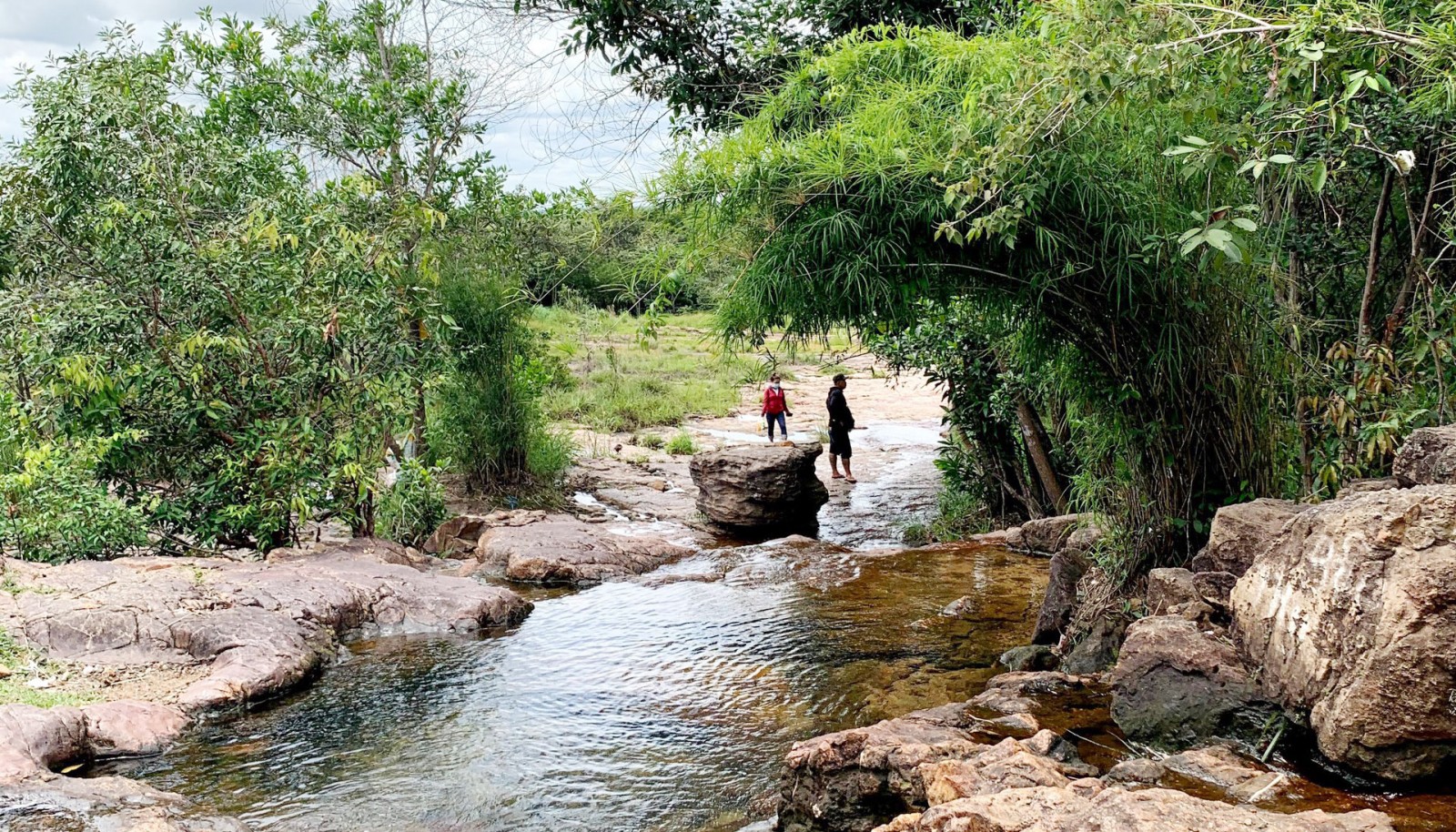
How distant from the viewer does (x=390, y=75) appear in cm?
1196

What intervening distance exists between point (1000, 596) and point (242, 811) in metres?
5.00

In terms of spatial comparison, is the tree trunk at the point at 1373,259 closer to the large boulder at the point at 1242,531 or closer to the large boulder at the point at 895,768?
the large boulder at the point at 1242,531

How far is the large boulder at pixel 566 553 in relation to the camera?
9.03 m

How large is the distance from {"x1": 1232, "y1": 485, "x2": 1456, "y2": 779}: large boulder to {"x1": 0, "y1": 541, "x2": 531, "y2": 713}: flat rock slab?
208 inches

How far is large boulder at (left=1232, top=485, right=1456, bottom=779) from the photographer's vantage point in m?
3.21

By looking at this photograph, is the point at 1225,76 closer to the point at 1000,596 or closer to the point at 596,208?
the point at 596,208

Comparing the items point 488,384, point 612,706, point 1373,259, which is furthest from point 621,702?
point 488,384

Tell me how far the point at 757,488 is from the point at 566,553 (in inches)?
109

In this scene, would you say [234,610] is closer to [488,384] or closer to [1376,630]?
[488,384]

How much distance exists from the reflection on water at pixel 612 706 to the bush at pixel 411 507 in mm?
1909

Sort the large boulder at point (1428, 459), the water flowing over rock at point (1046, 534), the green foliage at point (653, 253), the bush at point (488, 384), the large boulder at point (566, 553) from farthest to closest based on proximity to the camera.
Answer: the bush at point (488, 384), the large boulder at point (566, 553), the water flowing over rock at point (1046, 534), the green foliage at point (653, 253), the large boulder at point (1428, 459)

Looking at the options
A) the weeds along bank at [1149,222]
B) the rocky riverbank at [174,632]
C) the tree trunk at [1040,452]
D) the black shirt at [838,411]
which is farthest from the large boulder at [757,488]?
the weeds along bank at [1149,222]

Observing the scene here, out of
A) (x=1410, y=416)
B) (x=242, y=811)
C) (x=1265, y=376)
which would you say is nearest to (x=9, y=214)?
(x=242, y=811)

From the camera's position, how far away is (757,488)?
11.4 meters
